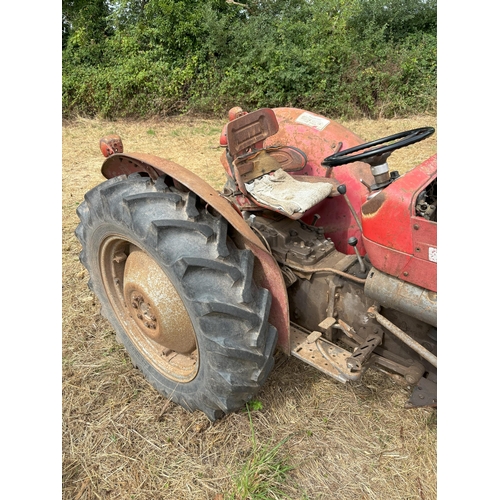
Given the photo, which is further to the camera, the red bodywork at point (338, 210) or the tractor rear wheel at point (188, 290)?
the tractor rear wheel at point (188, 290)

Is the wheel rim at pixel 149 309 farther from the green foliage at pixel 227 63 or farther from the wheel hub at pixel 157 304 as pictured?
the green foliage at pixel 227 63

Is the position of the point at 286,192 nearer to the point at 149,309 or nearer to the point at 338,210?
the point at 338,210

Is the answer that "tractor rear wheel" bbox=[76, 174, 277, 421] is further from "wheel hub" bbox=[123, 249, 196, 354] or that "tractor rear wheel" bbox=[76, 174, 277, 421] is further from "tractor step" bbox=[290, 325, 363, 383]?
"tractor step" bbox=[290, 325, 363, 383]

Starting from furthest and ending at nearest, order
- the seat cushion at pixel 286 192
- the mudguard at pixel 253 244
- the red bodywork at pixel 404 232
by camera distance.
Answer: the seat cushion at pixel 286 192 < the mudguard at pixel 253 244 < the red bodywork at pixel 404 232

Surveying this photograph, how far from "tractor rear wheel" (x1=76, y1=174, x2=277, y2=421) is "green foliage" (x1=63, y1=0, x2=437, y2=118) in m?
7.25

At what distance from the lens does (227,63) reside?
369 inches

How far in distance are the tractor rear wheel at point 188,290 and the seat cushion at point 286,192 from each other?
0.32 meters

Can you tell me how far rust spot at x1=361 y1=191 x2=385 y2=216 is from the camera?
1690 millimetres

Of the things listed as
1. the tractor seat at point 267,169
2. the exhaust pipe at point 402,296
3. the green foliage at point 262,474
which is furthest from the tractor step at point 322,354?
the tractor seat at point 267,169

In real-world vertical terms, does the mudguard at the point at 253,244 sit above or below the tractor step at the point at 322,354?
above

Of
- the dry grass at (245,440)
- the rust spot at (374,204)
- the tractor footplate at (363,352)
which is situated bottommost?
the dry grass at (245,440)

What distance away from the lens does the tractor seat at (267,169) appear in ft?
6.84

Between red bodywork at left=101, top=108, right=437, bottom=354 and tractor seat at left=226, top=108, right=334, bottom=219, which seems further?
tractor seat at left=226, top=108, right=334, bottom=219

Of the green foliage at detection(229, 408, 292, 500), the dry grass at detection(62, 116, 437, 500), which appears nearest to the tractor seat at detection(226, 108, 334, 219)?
the dry grass at detection(62, 116, 437, 500)
